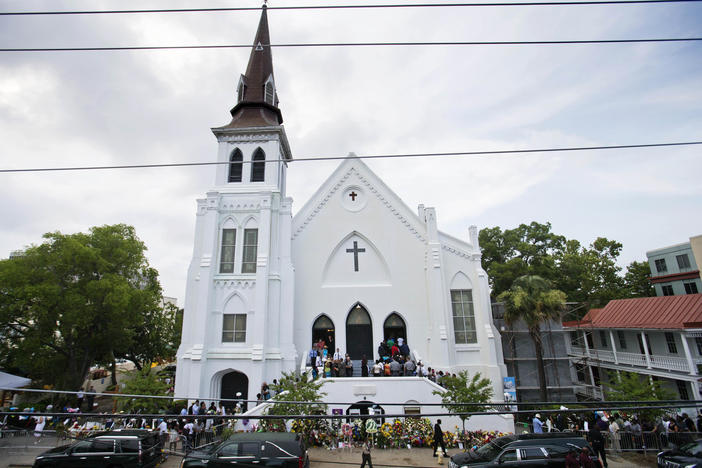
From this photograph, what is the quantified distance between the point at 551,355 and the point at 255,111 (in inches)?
984

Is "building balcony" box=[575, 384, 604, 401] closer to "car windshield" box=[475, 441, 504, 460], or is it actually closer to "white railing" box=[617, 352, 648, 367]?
"white railing" box=[617, 352, 648, 367]

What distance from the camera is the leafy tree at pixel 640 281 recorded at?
30.8 meters

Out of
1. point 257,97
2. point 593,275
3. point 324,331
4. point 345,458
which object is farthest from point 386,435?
point 593,275

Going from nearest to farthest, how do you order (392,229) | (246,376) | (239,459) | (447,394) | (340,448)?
1. (239,459)
2. (340,448)
3. (447,394)
4. (246,376)
5. (392,229)

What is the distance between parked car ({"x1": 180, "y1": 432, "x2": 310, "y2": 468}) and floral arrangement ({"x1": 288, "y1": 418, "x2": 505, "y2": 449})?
3.67 meters

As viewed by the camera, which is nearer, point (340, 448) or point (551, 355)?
point (340, 448)

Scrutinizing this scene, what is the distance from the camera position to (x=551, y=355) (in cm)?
2345

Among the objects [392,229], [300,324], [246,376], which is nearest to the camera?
[246,376]

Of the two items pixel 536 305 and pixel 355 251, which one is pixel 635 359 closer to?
pixel 536 305

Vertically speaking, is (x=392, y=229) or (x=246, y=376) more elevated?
(x=392, y=229)

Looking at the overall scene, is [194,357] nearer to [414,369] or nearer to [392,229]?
[414,369]

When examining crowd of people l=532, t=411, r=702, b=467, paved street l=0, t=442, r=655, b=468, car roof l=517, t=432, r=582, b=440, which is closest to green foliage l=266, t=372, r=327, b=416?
paved street l=0, t=442, r=655, b=468

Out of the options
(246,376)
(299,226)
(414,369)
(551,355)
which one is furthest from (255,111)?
(551,355)

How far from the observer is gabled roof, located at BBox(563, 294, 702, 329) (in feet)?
65.4
